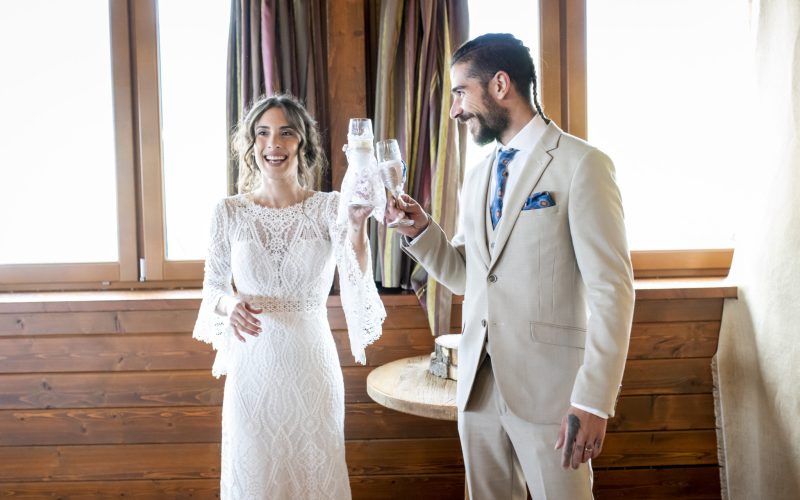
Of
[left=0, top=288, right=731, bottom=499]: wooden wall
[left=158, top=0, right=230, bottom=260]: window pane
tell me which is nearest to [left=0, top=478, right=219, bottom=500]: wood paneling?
[left=0, top=288, right=731, bottom=499]: wooden wall

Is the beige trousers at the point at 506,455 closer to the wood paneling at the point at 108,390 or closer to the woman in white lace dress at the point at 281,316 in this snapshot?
the woman in white lace dress at the point at 281,316

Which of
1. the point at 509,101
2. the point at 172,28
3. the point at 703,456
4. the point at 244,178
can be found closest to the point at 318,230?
the point at 244,178

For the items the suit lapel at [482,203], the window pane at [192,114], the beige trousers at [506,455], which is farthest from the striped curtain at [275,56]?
the beige trousers at [506,455]

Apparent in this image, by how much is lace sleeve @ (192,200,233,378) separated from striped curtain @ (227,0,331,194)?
0.46m

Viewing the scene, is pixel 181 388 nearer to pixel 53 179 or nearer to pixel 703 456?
pixel 53 179

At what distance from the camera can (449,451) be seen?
8.17 ft

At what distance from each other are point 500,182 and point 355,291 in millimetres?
658

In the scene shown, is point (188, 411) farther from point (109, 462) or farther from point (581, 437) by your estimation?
point (581, 437)

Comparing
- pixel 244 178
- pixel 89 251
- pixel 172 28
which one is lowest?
pixel 89 251

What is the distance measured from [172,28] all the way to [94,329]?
4.11ft

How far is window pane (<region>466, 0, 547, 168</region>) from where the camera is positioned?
262cm

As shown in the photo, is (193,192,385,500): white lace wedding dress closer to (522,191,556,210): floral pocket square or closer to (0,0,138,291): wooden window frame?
(522,191,556,210): floral pocket square

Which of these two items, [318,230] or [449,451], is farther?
[449,451]

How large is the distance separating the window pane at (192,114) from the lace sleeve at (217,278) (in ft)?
2.36
